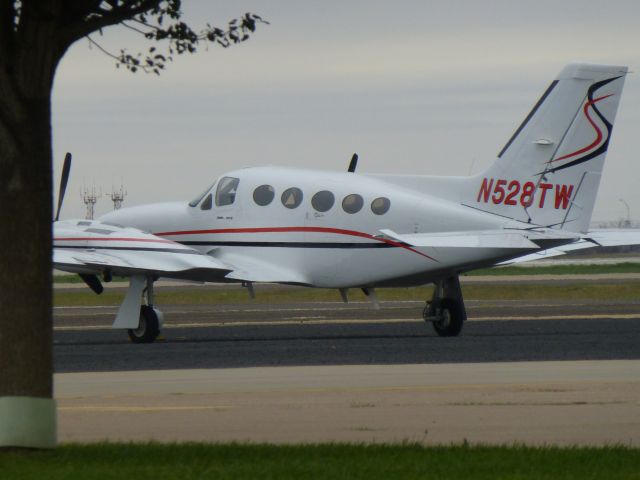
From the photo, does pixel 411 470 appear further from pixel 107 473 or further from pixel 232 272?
pixel 232 272

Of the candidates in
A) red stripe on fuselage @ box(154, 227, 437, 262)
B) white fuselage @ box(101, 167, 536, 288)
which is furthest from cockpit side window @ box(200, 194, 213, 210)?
red stripe on fuselage @ box(154, 227, 437, 262)

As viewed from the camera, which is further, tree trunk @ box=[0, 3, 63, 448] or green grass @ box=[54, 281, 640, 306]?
green grass @ box=[54, 281, 640, 306]

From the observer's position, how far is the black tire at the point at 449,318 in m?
27.8

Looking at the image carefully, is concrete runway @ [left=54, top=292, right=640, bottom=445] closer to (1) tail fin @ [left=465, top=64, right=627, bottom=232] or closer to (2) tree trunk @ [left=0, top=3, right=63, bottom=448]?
(2) tree trunk @ [left=0, top=3, right=63, bottom=448]

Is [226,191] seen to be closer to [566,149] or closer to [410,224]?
[410,224]

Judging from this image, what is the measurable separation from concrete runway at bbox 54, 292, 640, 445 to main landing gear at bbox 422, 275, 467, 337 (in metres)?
0.44

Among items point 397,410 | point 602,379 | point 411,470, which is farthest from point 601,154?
point 411,470

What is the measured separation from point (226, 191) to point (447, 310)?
5085 millimetres

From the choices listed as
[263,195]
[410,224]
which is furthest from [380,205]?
[263,195]

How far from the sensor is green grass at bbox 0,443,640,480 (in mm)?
10702

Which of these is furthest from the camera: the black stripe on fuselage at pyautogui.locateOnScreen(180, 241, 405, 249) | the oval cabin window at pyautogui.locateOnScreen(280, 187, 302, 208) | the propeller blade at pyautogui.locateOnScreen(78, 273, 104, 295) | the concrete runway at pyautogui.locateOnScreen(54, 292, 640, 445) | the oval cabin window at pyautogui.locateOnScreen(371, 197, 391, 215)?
the propeller blade at pyautogui.locateOnScreen(78, 273, 104, 295)

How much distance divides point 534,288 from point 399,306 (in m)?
13.8

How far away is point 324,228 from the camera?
90.9 feet

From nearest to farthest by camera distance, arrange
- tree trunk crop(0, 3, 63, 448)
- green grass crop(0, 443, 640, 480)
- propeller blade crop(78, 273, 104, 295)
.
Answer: green grass crop(0, 443, 640, 480), tree trunk crop(0, 3, 63, 448), propeller blade crop(78, 273, 104, 295)
